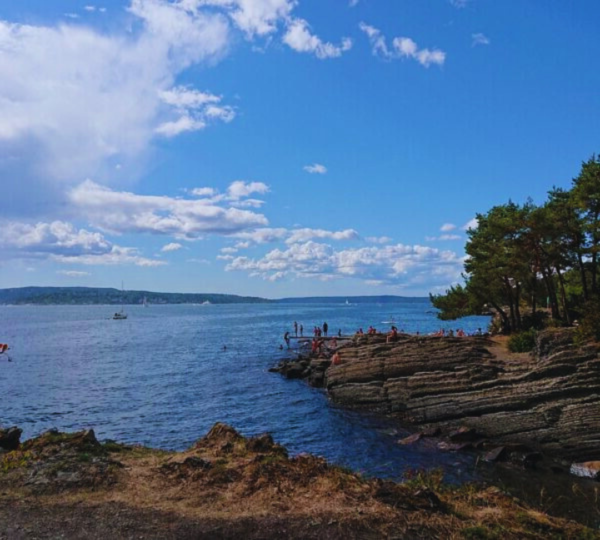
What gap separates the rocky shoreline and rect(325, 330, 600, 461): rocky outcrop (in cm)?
5

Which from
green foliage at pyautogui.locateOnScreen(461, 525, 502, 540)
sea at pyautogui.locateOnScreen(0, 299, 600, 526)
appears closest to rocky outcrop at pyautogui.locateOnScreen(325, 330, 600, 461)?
sea at pyautogui.locateOnScreen(0, 299, 600, 526)

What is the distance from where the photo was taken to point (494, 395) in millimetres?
28531

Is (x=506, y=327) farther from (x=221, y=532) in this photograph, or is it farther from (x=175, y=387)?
(x=221, y=532)

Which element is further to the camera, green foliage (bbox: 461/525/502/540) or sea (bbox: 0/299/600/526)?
sea (bbox: 0/299/600/526)

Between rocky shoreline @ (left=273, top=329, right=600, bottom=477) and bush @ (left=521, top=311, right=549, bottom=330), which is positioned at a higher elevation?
bush @ (left=521, top=311, right=549, bottom=330)

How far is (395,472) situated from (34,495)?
583 inches

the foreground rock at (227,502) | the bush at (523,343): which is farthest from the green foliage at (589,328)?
the foreground rock at (227,502)

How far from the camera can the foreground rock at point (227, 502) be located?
10953mm

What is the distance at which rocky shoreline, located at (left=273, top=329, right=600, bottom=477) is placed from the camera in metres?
24.8

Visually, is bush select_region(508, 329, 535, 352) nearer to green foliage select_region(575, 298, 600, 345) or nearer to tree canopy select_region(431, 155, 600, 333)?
tree canopy select_region(431, 155, 600, 333)

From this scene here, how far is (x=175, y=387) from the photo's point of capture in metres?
46.2

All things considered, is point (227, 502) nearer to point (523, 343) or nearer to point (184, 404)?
point (184, 404)

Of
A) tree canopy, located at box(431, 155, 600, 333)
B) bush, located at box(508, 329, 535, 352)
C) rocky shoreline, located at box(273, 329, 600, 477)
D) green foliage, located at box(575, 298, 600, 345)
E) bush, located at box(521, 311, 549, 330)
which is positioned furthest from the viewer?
bush, located at box(521, 311, 549, 330)

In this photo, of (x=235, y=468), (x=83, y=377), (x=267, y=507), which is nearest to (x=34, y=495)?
(x=235, y=468)
